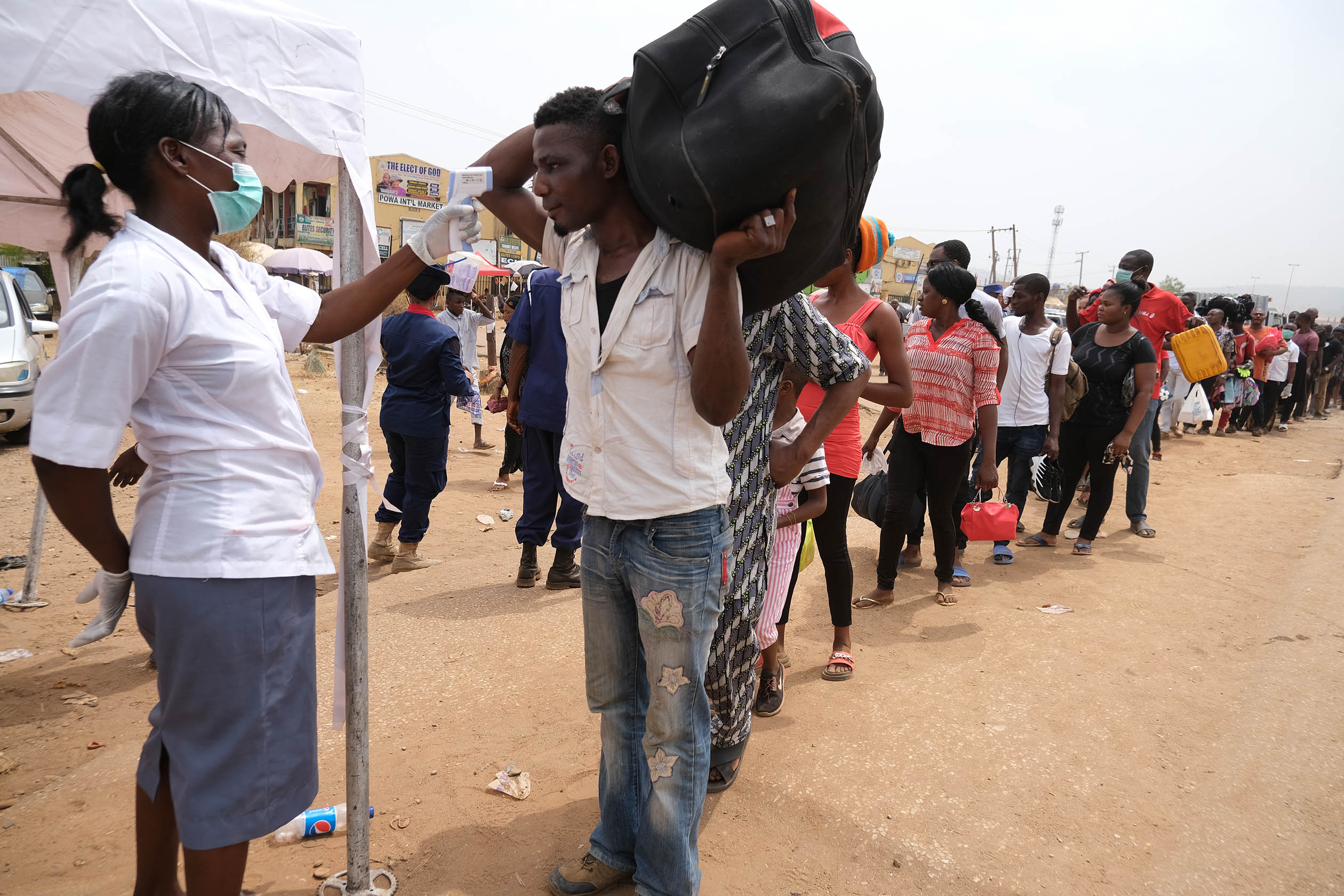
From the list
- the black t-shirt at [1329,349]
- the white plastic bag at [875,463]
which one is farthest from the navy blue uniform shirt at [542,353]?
the black t-shirt at [1329,349]

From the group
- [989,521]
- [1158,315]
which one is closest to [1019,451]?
[989,521]

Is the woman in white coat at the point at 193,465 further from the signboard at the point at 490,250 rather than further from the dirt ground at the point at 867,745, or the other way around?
the signboard at the point at 490,250

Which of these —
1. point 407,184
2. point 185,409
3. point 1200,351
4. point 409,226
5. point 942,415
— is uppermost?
point 407,184

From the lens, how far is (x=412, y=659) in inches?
154

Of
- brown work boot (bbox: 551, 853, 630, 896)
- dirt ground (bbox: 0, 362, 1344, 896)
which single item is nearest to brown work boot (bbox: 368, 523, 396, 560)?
dirt ground (bbox: 0, 362, 1344, 896)

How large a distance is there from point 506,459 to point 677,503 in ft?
20.6

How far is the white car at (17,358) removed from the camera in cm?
820

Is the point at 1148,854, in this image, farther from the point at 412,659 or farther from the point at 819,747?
the point at 412,659

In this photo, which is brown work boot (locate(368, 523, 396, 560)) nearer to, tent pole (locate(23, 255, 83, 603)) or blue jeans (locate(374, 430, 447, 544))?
blue jeans (locate(374, 430, 447, 544))

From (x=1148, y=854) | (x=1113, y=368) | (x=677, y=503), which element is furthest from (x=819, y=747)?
(x=1113, y=368)

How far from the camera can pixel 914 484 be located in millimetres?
5023

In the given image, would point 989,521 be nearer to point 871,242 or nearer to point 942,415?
point 942,415

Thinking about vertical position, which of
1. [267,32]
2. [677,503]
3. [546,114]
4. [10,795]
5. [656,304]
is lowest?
[10,795]

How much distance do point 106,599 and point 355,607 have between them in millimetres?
581
